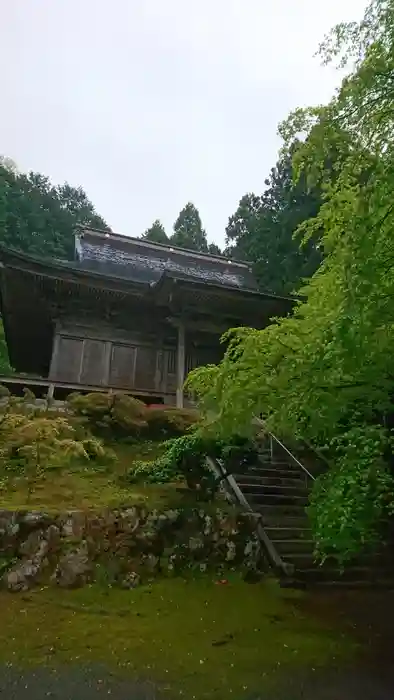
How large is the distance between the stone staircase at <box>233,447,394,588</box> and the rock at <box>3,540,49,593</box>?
9.82 feet

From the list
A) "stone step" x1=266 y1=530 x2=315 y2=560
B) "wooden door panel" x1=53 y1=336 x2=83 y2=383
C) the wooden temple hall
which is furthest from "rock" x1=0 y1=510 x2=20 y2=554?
"wooden door panel" x1=53 y1=336 x2=83 y2=383

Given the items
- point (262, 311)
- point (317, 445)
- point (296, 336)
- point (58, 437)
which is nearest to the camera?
point (296, 336)

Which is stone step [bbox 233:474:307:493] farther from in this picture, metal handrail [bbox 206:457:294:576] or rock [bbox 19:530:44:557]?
rock [bbox 19:530:44:557]

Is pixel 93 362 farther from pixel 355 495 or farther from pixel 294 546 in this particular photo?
pixel 355 495

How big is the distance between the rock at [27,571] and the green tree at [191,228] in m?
43.9

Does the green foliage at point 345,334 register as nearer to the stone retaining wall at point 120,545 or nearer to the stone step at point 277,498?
the stone retaining wall at point 120,545

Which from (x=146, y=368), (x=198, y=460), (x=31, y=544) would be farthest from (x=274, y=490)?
(x=146, y=368)

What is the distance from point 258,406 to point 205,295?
9.63m

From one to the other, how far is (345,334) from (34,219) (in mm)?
45110

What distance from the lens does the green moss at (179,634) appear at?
426 centimetres

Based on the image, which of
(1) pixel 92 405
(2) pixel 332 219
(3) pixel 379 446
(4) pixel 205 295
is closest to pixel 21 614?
(3) pixel 379 446

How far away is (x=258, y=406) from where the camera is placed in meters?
5.26

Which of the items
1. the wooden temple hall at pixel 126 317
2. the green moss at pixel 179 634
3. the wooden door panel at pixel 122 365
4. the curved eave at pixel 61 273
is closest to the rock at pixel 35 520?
the green moss at pixel 179 634

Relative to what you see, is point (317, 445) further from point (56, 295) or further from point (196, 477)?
point (56, 295)
